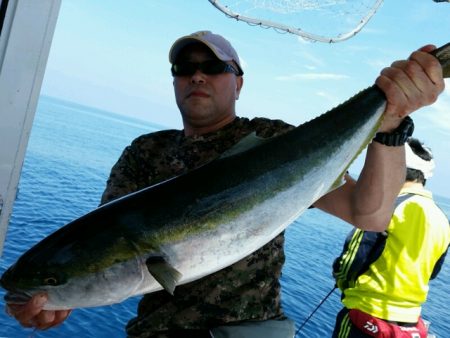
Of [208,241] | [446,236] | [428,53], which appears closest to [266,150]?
[208,241]

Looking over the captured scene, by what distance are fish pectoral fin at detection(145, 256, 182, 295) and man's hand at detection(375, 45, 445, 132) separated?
166 cm

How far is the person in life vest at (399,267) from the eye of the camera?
15.8 ft

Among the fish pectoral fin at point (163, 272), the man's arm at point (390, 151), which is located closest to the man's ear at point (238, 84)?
the man's arm at point (390, 151)

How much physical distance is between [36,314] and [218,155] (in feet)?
4.52

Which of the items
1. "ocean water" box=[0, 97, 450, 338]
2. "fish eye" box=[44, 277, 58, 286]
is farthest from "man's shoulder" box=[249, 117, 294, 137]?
"ocean water" box=[0, 97, 450, 338]

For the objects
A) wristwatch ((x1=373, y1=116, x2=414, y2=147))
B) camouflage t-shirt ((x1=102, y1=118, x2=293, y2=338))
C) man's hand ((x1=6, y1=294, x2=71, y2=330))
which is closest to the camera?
man's hand ((x1=6, y1=294, x2=71, y2=330))

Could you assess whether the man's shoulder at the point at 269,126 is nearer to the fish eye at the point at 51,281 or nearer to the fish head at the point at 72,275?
the fish head at the point at 72,275

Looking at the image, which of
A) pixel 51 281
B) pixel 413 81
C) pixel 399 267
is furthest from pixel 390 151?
pixel 399 267

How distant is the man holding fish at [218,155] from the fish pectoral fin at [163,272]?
0.58 meters

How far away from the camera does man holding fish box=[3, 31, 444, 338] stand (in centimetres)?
242

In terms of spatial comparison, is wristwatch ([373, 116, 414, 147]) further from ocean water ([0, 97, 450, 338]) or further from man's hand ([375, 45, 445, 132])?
ocean water ([0, 97, 450, 338])

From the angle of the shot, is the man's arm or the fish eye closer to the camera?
the fish eye

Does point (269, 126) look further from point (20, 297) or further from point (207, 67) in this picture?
point (20, 297)

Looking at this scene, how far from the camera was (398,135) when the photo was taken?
2.52 metres
